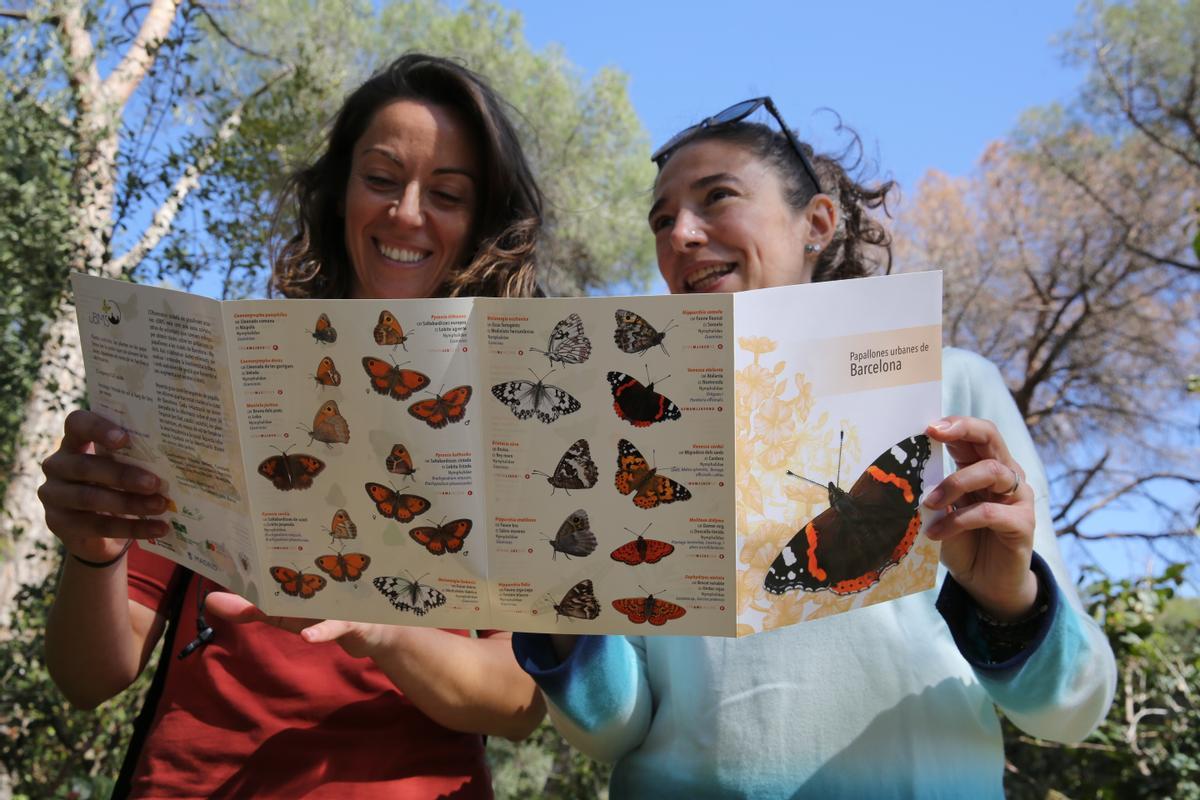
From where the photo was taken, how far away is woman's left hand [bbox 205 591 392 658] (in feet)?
3.96

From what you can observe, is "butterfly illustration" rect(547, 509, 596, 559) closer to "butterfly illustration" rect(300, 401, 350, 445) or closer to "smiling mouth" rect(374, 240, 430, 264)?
"butterfly illustration" rect(300, 401, 350, 445)

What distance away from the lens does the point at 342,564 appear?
3.82 ft

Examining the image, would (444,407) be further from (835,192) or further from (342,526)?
(835,192)

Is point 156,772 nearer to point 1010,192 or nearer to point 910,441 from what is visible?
point 910,441

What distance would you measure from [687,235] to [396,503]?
0.73 meters

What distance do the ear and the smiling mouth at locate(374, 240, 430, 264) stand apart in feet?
2.29

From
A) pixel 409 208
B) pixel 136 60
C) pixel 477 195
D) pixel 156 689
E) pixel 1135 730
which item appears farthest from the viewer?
pixel 136 60

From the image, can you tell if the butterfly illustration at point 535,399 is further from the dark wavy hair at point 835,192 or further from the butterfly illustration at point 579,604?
the dark wavy hair at point 835,192

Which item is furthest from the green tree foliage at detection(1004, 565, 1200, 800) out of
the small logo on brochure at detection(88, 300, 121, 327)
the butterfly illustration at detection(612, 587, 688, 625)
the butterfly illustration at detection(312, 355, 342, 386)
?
the small logo on brochure at detection(88, 300, 121, 327)

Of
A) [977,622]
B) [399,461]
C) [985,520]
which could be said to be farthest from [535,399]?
[977,622]

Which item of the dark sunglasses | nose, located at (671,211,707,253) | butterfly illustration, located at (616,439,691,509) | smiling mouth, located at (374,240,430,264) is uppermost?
the dark sunglasses

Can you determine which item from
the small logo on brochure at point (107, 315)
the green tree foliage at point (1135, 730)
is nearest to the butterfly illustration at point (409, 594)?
the small logo on brochure at point (107, 315)

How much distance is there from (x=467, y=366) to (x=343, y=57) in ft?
21.5

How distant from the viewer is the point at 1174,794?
351 centimetres
